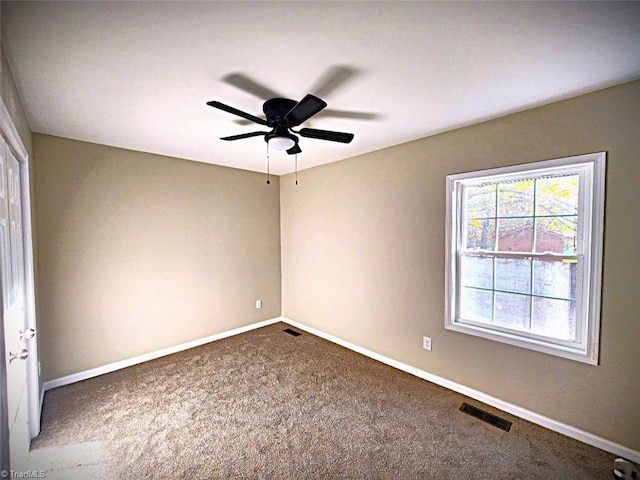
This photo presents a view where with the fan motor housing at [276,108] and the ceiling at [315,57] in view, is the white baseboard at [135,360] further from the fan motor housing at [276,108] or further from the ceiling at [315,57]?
the fan motor housing at [276,108]

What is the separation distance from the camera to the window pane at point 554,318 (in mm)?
2053

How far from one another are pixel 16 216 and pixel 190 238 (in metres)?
1.69

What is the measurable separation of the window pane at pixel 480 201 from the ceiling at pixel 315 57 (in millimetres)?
599

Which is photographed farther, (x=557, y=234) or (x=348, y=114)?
(x=348, y=114)

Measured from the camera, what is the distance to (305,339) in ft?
12.4

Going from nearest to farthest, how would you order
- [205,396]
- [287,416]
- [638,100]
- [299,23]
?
[299,23] → [638,100] → [287,416] → [205,396]

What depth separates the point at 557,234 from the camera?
2.10 meters

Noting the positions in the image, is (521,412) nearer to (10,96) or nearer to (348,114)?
(348,114)

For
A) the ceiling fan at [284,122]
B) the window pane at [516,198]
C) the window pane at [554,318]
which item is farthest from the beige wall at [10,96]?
the window pane at [554,318]

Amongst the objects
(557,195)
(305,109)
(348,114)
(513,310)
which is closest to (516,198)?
(557,195)

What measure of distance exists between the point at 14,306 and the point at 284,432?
192 centimetres

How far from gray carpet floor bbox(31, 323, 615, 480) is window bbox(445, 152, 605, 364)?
695mm

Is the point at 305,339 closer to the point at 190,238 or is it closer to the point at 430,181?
the point at 190,238

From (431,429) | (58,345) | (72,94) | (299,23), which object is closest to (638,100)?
(299,23)
